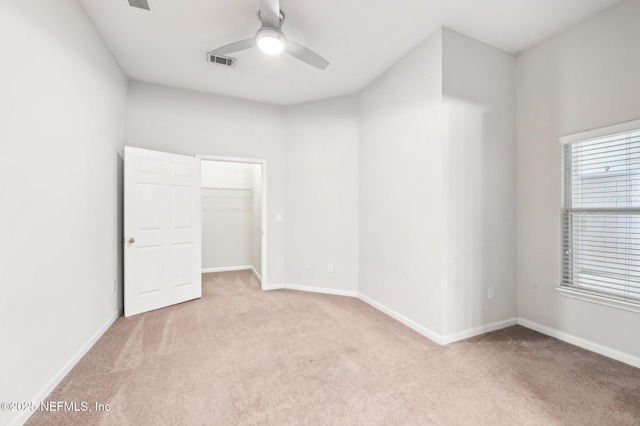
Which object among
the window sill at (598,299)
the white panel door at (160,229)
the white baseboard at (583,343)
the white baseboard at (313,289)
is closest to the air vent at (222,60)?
the white panel door at (160,229)

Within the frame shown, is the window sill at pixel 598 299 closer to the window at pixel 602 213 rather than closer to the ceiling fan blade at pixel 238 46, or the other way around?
the window at pixel 602 213

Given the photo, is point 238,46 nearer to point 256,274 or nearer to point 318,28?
point 318,28

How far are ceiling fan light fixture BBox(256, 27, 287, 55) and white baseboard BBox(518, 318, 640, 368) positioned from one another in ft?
12.0

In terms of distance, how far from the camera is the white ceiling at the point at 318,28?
89.6 inches

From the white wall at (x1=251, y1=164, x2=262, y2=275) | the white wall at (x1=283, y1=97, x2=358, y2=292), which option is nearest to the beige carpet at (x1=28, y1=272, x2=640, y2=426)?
the white wall at (x1=283, y1=97, x2=358, y2=292)

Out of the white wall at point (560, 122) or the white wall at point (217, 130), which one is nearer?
the white wall at point (560, 122)

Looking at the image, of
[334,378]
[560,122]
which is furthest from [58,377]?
[560,122]

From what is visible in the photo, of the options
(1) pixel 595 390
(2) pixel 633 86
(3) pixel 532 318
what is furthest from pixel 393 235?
(2) pixel 633 86

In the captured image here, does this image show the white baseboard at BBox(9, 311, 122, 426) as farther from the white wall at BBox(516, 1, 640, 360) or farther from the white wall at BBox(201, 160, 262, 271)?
the white wall at BBox(516, 1, 640, 360)

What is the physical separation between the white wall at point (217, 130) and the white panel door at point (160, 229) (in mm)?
414

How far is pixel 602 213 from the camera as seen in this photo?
2.37m

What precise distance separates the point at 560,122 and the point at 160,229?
457 centimetres

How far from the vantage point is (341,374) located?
2061 mm

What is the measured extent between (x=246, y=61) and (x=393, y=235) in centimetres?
265
